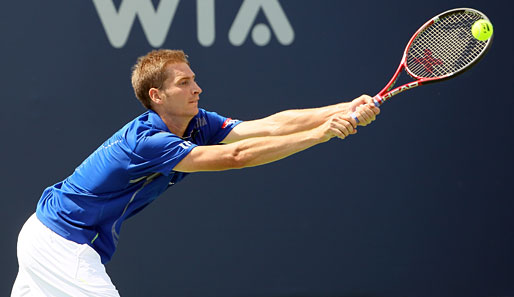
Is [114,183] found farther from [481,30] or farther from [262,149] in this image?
[481,30]

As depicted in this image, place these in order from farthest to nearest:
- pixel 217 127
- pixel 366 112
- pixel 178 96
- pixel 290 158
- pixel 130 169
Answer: pixel 290 158 < pixel 217 127 < pixel 178 96 < pixel 130 169 < pixel 366 112

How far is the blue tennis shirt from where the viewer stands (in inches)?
135

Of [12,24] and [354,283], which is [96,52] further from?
[354,283]

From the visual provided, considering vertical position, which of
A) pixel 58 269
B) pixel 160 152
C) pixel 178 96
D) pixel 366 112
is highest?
pixel 178 96

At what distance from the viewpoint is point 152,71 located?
147 inches

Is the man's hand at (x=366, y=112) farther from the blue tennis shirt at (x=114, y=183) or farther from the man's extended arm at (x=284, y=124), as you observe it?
the blue tennis shirt at (x=114, y=183)

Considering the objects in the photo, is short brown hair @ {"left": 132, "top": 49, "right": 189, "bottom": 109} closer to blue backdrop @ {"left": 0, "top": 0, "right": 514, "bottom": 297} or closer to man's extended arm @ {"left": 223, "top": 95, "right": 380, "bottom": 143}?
man's extended arm @ {"left": 223, "top": 95, "right": 380, "bottom": 143}

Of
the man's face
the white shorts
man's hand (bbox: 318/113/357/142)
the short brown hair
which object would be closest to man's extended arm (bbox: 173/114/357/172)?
man's hand (bbox: 318/113/357/142)

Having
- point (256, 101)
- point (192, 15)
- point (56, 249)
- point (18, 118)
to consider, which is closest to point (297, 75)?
point (256, 101)

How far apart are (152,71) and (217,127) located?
473mm

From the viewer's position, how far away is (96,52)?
209 inches

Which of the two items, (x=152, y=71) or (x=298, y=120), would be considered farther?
(x=298, y=120)

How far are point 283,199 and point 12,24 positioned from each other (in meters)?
2.13

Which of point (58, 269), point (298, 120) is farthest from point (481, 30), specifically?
point (58, 269)
